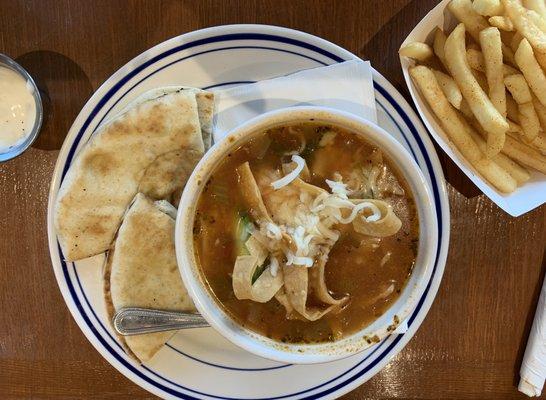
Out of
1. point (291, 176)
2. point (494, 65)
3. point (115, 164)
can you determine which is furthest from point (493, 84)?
point (115, 164)

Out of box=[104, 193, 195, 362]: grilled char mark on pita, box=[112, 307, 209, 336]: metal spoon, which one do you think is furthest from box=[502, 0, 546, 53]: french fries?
box=[112, 307, 209, 336]: metal spoon

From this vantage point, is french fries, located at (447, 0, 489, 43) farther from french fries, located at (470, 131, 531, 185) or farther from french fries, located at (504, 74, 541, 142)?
french fries, located at (470, 131, 531, 185)

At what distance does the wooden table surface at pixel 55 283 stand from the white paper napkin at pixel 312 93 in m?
0.27

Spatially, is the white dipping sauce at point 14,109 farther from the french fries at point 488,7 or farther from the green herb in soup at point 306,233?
the french fries at point 488,7

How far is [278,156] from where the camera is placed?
6.12ft

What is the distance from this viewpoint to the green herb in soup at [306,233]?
5.93 feet

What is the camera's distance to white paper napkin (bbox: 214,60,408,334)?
1953 mm

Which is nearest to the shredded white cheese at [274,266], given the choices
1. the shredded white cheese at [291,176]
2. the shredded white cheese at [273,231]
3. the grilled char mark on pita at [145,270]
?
the shredded white cheese at [273,231]

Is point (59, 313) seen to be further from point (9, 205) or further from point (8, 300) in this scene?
point (9, 205)

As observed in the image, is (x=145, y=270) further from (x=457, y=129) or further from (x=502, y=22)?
(x=502, y=22)

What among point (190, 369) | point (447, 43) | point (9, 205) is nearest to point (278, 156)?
point (447, 43)

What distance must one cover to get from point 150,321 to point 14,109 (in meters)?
1.00

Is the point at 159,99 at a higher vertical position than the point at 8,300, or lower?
higher

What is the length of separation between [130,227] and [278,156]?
59 cm
